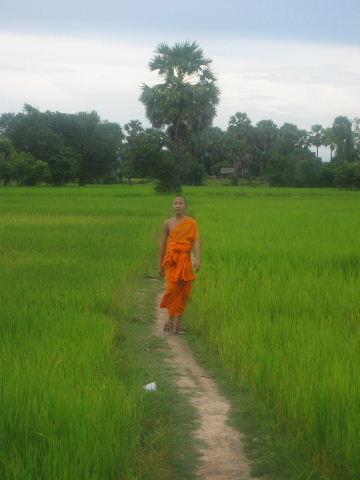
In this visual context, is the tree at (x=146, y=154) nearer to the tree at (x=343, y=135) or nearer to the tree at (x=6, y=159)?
the tree at (x=6, y=159)

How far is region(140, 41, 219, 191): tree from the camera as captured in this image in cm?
4216

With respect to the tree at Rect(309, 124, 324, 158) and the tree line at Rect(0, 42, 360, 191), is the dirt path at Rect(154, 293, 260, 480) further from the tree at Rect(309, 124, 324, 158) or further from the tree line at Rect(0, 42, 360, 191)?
the tree at Rect(309, 124, 324, 158)

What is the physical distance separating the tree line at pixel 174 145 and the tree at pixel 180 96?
5 cm

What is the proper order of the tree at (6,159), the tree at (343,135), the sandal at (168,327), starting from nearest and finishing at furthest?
the sandal at (168,327) → the tree at (6,159) → the tree at (343,135)

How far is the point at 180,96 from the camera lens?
4194 cm

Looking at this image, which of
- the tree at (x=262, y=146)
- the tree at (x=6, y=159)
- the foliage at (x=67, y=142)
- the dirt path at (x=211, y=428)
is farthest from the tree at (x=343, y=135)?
the dirt path at (x=211, y=428)

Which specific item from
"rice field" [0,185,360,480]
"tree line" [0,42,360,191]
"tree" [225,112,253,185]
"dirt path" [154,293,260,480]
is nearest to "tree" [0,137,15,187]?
"tree line" [0,42,360,191]

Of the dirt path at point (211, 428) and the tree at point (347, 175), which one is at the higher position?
the tree at point (347, 175)

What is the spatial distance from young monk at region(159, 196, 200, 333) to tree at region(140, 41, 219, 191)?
34624 millimetres

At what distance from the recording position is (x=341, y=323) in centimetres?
699

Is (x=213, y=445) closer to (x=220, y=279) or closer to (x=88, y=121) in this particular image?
(x=220, y=279)

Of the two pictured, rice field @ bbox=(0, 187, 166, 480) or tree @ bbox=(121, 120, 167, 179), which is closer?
rice field @ bbox=(0, 187, 166, 480)

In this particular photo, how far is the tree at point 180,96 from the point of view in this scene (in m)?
42.2

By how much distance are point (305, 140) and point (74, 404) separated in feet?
291
